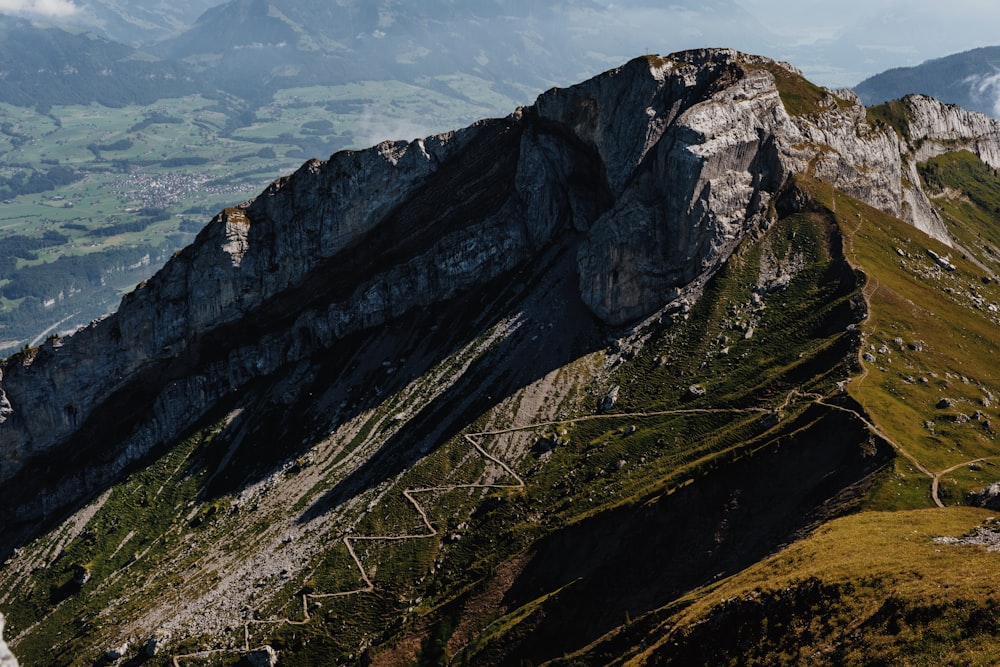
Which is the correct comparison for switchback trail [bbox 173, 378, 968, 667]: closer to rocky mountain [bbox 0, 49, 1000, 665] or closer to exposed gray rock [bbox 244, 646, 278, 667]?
rocky mountain [bbox 0, 49, 1000, 665]

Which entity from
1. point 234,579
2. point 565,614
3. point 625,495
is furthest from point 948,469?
point 234,579

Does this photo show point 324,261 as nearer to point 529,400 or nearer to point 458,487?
point 529,400

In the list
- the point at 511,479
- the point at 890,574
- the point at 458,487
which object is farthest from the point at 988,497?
the point at 458,487

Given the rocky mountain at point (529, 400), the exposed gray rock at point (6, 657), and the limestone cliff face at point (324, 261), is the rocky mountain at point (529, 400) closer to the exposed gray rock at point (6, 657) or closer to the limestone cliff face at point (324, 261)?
the limestone cliff face at point (324, 261)

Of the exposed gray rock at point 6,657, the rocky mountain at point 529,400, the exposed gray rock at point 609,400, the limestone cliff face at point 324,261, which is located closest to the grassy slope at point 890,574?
the rocky mountain at point 529,400

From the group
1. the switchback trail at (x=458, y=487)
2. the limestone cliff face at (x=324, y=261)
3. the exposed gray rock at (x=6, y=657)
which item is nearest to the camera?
the switchback trail at (x=458, y=487)

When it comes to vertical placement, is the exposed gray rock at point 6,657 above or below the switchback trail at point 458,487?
below

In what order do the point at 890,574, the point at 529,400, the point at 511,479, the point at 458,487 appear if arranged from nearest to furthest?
the point at 890,574
the point at 511,479
the point at 458,487
the point at 529,400

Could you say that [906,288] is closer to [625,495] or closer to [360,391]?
[625,495]

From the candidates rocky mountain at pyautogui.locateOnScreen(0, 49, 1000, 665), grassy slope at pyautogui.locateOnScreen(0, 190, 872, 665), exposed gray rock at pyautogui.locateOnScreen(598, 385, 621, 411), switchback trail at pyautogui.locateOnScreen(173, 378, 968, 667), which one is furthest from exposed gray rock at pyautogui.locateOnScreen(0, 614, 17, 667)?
exposed gray rock at pyautogui.locateOnScreen(598, 385, 621, 411)
